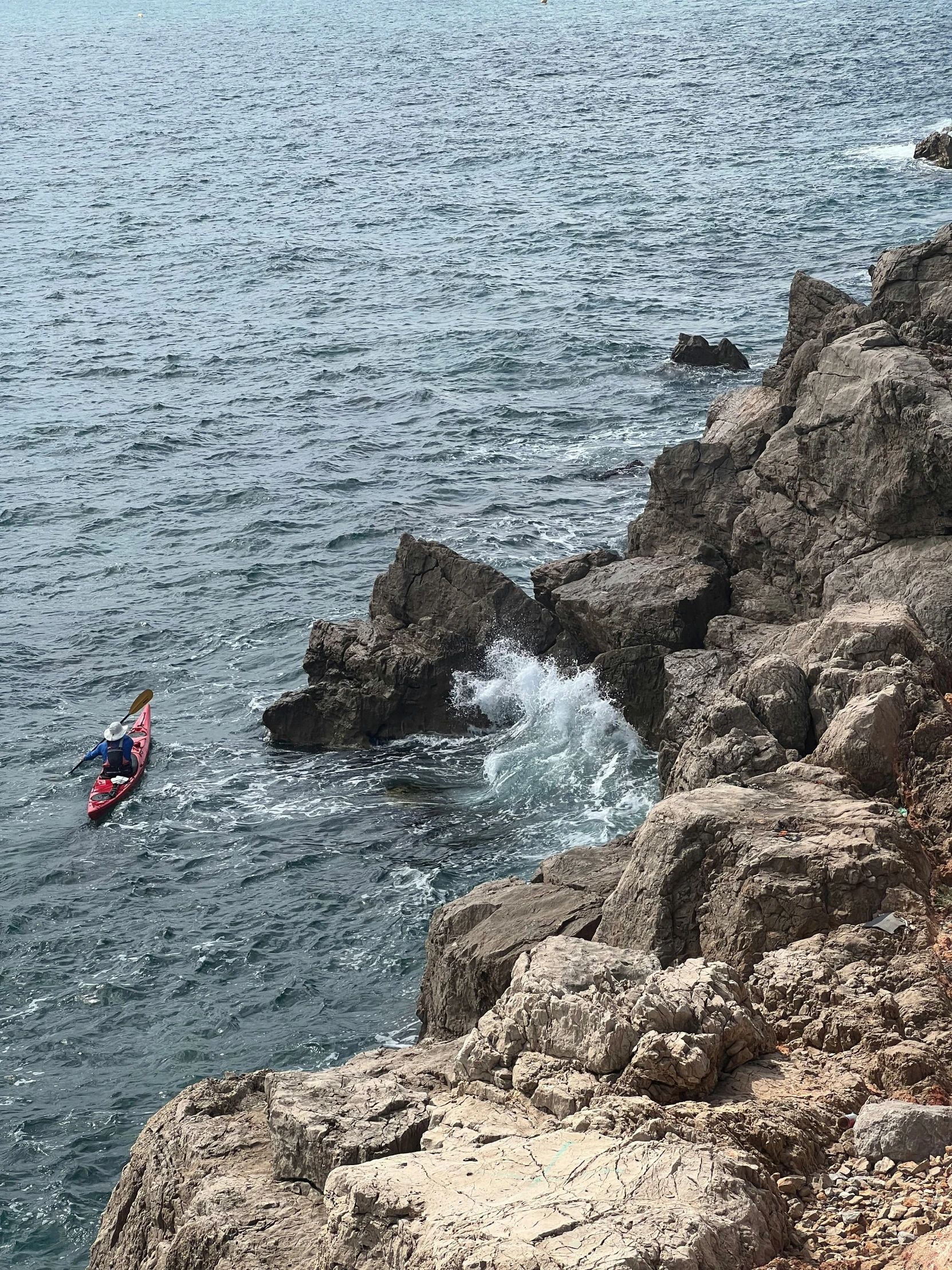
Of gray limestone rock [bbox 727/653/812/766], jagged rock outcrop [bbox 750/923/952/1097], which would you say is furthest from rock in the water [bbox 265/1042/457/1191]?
gray limestone rock [bbox 727/653/812/766]

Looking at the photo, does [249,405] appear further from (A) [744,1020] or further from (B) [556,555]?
(A) [744,1020]

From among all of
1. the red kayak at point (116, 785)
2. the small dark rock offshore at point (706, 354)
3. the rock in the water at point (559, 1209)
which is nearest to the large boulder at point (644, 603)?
the red kayak at point (116, 785)

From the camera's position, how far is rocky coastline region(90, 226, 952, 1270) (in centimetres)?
866

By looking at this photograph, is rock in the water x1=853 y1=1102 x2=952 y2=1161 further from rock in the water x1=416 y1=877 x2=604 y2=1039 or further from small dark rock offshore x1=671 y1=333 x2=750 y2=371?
small dark rock offshore x1=671 y1=333 x2=750 y2=371

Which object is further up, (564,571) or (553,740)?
(564,571)

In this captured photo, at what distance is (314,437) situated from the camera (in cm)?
4734

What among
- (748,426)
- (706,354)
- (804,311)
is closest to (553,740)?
(748,426)

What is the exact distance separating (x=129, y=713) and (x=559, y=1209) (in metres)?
25.0

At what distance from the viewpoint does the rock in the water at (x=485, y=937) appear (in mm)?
16156

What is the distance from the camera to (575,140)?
83812 millimetres

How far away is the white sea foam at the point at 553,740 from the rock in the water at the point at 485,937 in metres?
8.31

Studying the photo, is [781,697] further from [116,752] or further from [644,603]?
[116,752]

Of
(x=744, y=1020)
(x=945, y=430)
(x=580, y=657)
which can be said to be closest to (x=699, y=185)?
(x=580, y=657)

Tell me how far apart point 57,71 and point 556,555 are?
111419 millimetres
